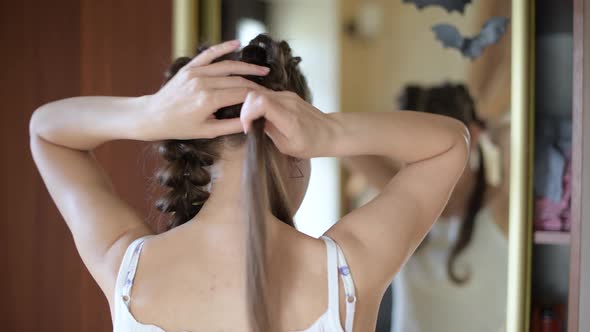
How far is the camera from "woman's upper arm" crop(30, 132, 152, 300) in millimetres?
872

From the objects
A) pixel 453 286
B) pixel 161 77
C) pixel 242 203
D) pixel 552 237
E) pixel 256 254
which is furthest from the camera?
pixel 161 77

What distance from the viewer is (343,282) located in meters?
0.80

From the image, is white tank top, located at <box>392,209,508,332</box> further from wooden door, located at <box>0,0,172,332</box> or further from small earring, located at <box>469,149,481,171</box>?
wooden door, located at <box>0,0,172,332</box>

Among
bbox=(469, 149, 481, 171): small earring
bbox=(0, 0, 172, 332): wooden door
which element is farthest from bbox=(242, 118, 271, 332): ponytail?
bbox=(0, 0, 172, 332): wooden door

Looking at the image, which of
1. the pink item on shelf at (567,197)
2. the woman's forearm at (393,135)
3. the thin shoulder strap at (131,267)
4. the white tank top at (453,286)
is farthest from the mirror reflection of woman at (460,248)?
the thin shoulder strap at (131,267)

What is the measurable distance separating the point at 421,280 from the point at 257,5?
2.41ft

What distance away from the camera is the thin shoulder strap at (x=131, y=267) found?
81cm

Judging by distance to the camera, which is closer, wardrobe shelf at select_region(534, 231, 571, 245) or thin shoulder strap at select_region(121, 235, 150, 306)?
thin shoulder strap at select_region(121, 235, 150, 306)

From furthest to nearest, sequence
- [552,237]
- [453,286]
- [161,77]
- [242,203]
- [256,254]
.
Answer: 1. [161,77]
2. [453,286]
3. [552,237]
4. [242,203]
5. [256,254]

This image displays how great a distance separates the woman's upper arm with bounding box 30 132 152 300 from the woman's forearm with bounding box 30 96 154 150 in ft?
0.07

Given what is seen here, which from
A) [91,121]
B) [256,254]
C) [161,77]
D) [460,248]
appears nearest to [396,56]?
[460,248]

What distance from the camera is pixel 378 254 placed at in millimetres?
819

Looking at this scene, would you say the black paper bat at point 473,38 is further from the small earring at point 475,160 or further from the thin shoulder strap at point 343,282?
the thin shoulder strap at point 343,282

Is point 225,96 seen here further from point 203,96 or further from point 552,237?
point 552,237
